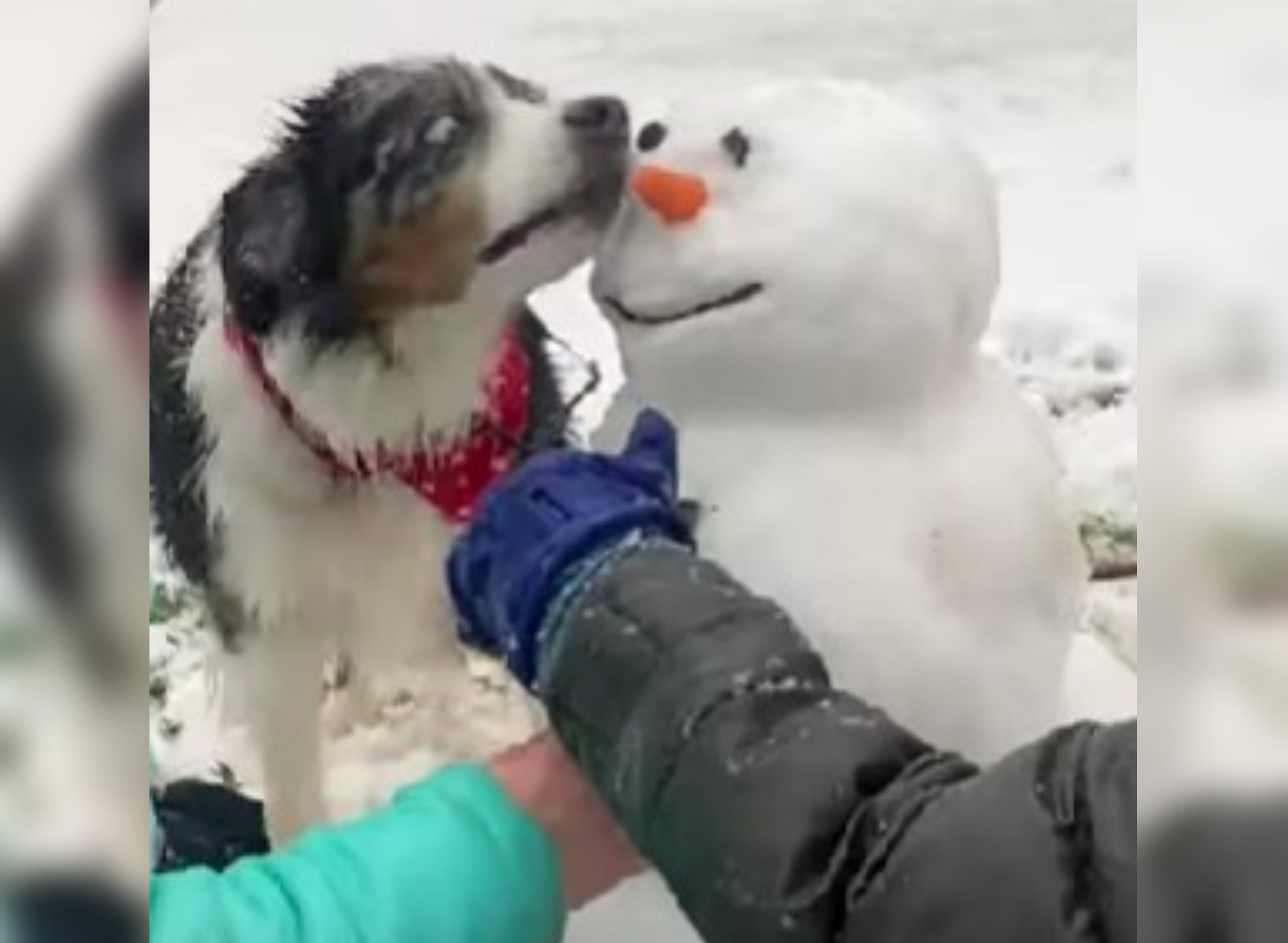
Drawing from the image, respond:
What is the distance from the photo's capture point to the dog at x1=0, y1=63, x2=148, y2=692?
46 cm

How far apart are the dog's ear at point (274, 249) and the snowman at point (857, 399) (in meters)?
0.19

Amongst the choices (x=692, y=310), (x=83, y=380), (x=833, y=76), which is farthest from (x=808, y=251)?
(x=833, y=76)

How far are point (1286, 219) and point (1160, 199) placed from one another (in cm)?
2

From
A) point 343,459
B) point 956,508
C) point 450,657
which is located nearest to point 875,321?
point 956,508

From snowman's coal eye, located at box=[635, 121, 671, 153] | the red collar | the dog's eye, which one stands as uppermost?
snowman's coal eye, located at box=[635, 121, 671, 153]

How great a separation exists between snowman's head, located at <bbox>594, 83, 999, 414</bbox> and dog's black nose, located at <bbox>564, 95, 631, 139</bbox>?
1.6 inches

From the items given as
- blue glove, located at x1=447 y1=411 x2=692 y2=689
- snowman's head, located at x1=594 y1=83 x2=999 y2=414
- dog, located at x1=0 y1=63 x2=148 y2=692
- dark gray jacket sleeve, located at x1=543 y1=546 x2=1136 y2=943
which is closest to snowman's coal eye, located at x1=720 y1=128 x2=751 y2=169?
snowman's head, located at x1=594 y1=83 x2=999 y2=414

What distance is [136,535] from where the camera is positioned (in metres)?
0.51

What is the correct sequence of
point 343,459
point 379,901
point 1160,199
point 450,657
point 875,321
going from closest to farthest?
point 1160,199
point 379,901
point 875,321
point 343,459
point 450,657

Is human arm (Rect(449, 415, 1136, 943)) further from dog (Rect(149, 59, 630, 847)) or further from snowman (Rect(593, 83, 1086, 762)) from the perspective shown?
dog (Rect(149, 59, 630, 847))

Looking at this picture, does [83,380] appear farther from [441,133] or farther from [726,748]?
[441,133]

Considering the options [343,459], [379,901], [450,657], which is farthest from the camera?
[450,657]

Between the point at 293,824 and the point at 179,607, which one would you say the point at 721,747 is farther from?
the point at 179,607

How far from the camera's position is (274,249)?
46.4 inches
